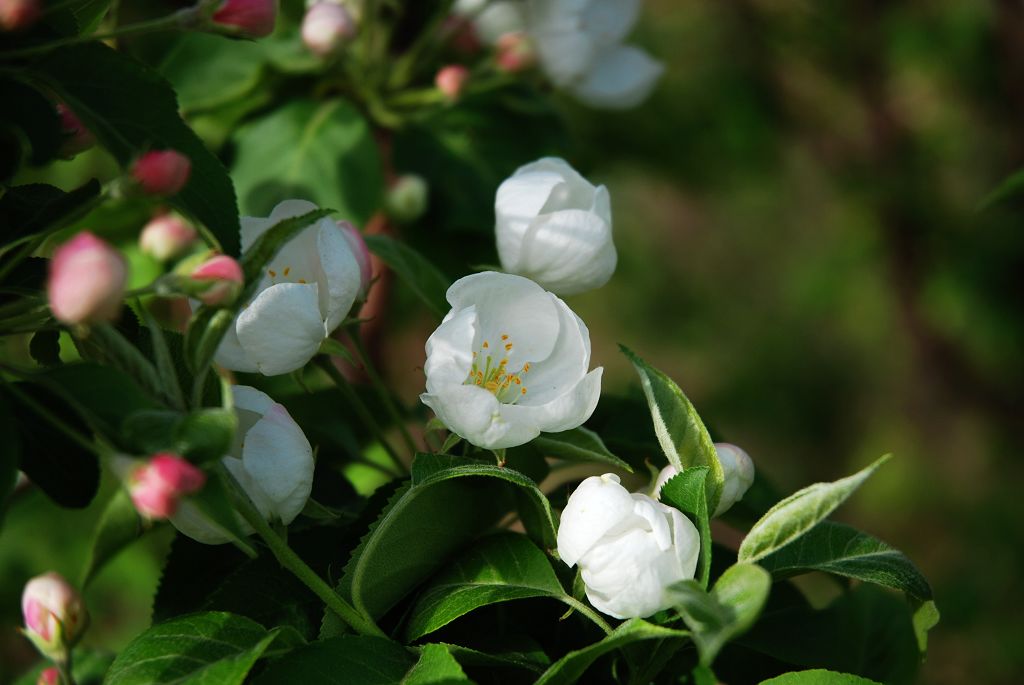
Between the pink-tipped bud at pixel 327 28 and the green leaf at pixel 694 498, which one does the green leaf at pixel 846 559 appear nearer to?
the green leaf at pixel 694 498

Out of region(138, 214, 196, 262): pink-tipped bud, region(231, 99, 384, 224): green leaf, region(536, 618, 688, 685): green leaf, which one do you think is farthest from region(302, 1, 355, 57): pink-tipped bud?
region(536, 618, 688, 685): green leaf

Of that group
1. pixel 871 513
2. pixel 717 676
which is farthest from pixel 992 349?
pixel 717 676

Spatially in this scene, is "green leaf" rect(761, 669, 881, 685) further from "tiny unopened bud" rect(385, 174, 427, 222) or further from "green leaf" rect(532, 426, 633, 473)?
"tiny unopened bud" rect(385, 174, 427, 222)

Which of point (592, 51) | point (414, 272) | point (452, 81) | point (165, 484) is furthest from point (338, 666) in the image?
point (592, 51)

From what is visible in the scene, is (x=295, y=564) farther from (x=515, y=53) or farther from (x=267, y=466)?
(x=515, y=53)

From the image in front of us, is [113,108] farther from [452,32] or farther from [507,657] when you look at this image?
[452,32]

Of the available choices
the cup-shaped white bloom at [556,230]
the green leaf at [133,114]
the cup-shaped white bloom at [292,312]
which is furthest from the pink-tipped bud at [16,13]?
the cup-shaped white bloom at [556,230]
